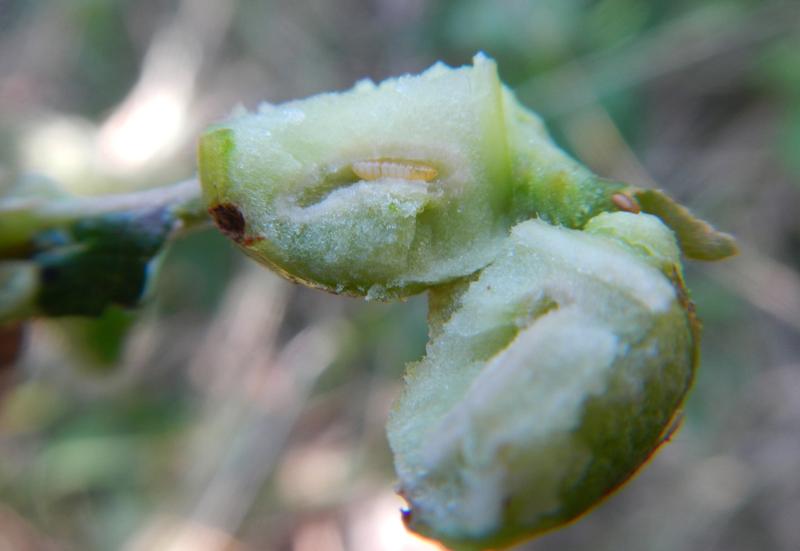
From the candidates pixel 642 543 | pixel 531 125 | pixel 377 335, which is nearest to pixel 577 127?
pixel 377 335

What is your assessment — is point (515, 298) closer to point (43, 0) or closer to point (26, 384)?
point (26, 384)

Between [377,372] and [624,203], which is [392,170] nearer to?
[624,203]

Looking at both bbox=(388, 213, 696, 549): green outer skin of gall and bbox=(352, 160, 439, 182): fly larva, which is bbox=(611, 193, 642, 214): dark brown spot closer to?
bbox=(388, 213, 696, 549): green outer skin of gall

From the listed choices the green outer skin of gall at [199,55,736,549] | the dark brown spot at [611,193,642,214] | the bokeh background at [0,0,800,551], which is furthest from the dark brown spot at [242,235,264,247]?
the bokeh background at [0,0,800,551]

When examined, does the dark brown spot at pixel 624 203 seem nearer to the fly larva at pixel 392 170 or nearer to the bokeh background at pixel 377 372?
the fly larva at pixel 392 170

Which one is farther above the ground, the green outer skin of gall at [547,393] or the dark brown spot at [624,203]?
the dark brown spot at [624,203]

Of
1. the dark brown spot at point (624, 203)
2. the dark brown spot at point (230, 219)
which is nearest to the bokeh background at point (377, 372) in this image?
the dark brown spot at point (230, 219)
